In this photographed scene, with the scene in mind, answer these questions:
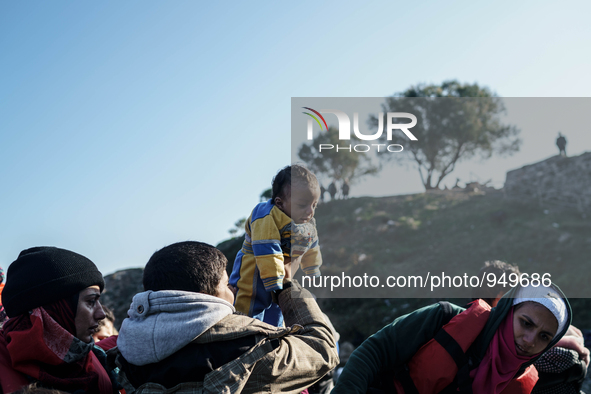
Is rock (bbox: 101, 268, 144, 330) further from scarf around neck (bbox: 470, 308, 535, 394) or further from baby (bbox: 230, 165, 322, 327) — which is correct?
scarf around neck (bbox: 470, 308, 535, 394)

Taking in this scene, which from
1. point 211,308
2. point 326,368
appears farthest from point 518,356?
point 211,308

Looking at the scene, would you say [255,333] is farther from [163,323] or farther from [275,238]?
[275,238]

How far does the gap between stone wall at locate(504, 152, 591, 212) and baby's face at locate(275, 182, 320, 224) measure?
1220cm

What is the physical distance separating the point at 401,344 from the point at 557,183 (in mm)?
14346

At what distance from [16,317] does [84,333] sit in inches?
10.2

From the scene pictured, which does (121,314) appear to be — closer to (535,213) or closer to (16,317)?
(16,317)

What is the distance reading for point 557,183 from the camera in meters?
14.2

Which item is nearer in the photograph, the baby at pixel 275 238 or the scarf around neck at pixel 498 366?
the scarf around neck at pixel 498 366

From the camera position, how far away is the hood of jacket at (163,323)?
1430mm

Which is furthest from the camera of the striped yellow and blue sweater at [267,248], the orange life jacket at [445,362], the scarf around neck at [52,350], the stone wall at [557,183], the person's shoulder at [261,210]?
the stone wall at [557,183]

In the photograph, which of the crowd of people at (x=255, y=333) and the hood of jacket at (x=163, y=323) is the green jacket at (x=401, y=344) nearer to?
the crowd of people at (x=255, y=333)

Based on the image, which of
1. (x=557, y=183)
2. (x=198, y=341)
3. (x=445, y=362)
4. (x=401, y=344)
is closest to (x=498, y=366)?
(x=445, y=362)

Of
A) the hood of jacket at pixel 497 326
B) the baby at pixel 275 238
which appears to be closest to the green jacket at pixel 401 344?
the hood of jacket at pixel 497 326

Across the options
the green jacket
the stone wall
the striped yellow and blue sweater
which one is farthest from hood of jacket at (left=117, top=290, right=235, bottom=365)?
the stone wall
